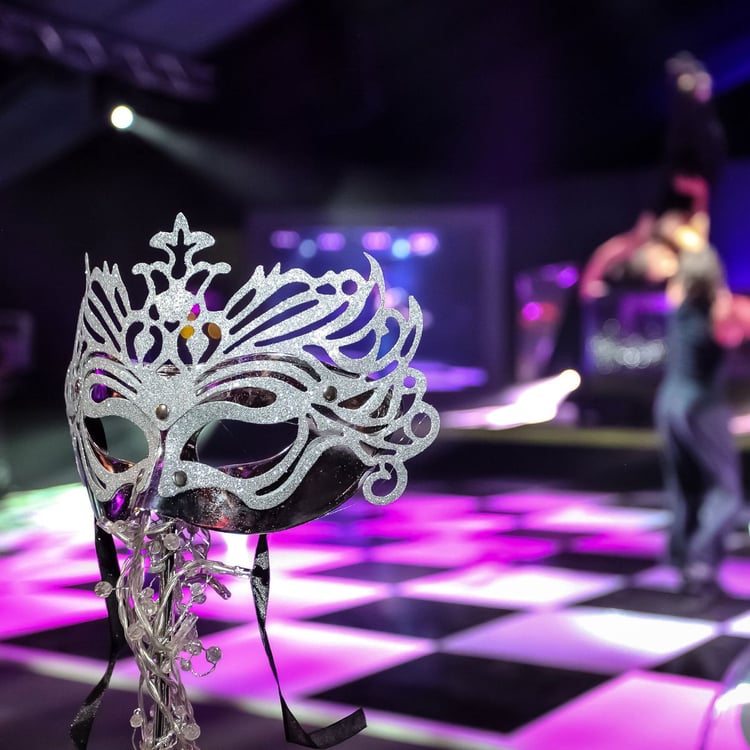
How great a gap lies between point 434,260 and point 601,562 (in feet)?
9.60

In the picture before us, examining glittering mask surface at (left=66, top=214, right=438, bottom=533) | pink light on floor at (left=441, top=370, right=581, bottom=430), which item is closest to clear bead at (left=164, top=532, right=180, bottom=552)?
glittering mask surface at (left=66, top=214, right=438, bottom=533)

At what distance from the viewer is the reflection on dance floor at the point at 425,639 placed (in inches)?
79.3

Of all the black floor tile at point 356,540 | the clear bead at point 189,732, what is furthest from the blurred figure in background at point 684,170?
the clear bead at point 189,732

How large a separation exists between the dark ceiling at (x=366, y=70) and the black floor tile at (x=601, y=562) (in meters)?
2.37

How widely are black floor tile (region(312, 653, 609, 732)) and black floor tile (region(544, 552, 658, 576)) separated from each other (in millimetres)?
1253

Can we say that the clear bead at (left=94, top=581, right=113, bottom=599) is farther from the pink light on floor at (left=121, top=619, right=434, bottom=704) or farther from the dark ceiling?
the dark ceiling

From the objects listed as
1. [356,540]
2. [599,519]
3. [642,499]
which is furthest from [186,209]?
[642,499]

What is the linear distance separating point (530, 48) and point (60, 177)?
229 cm

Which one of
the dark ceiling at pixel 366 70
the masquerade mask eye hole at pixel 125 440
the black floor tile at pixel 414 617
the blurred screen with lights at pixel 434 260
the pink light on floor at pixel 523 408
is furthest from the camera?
the blurred screen with lights at pixel 434 260

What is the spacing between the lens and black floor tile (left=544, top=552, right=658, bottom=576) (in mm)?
3631

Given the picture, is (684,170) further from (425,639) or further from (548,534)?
(425,639)

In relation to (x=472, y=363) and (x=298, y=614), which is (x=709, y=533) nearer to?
(x=298, y=614)

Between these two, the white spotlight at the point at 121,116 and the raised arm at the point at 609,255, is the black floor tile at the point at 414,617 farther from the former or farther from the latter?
the white spotlight at the point at 121,116

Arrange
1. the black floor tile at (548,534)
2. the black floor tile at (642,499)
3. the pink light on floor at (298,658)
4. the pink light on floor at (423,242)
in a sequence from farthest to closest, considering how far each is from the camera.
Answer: the pink light on floor at (423,242), the black floor tile at (642,499), the black floor tile at (548,534), the pink light on floor at (298,658)
